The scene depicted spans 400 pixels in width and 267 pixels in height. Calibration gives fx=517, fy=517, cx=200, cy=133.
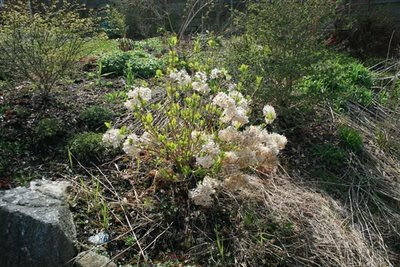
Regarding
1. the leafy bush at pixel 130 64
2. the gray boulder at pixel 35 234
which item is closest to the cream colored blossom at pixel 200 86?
the gray boulder at pixel 35 234

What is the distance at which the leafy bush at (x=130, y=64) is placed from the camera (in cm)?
620

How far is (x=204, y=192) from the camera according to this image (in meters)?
3.57

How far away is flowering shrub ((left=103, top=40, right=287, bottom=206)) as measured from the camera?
3602mm

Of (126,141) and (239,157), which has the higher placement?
(126,141)

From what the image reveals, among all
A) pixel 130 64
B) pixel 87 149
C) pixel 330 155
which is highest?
pixel 87 149

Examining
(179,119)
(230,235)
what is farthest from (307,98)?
(230,235)

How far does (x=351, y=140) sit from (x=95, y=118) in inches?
97.1

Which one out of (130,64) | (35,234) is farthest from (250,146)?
(130,64)

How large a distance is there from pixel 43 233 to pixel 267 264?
1.51 metres

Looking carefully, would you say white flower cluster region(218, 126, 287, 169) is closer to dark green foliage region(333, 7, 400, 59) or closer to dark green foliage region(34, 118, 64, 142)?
dark green foliage region(34, 118, 64, 142)

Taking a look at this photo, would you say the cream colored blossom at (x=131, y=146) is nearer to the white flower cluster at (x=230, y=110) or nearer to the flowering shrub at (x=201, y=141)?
the flowering shrub at (x=201, y=141)

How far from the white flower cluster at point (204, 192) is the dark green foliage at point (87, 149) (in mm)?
1117

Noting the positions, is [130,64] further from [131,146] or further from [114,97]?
[131,146]

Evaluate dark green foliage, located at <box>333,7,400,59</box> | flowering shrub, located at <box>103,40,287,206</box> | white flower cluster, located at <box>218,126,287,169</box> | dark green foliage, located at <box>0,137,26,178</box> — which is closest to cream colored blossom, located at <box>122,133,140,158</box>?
flowering shrub, located at <box>103,40,287,206</box>
